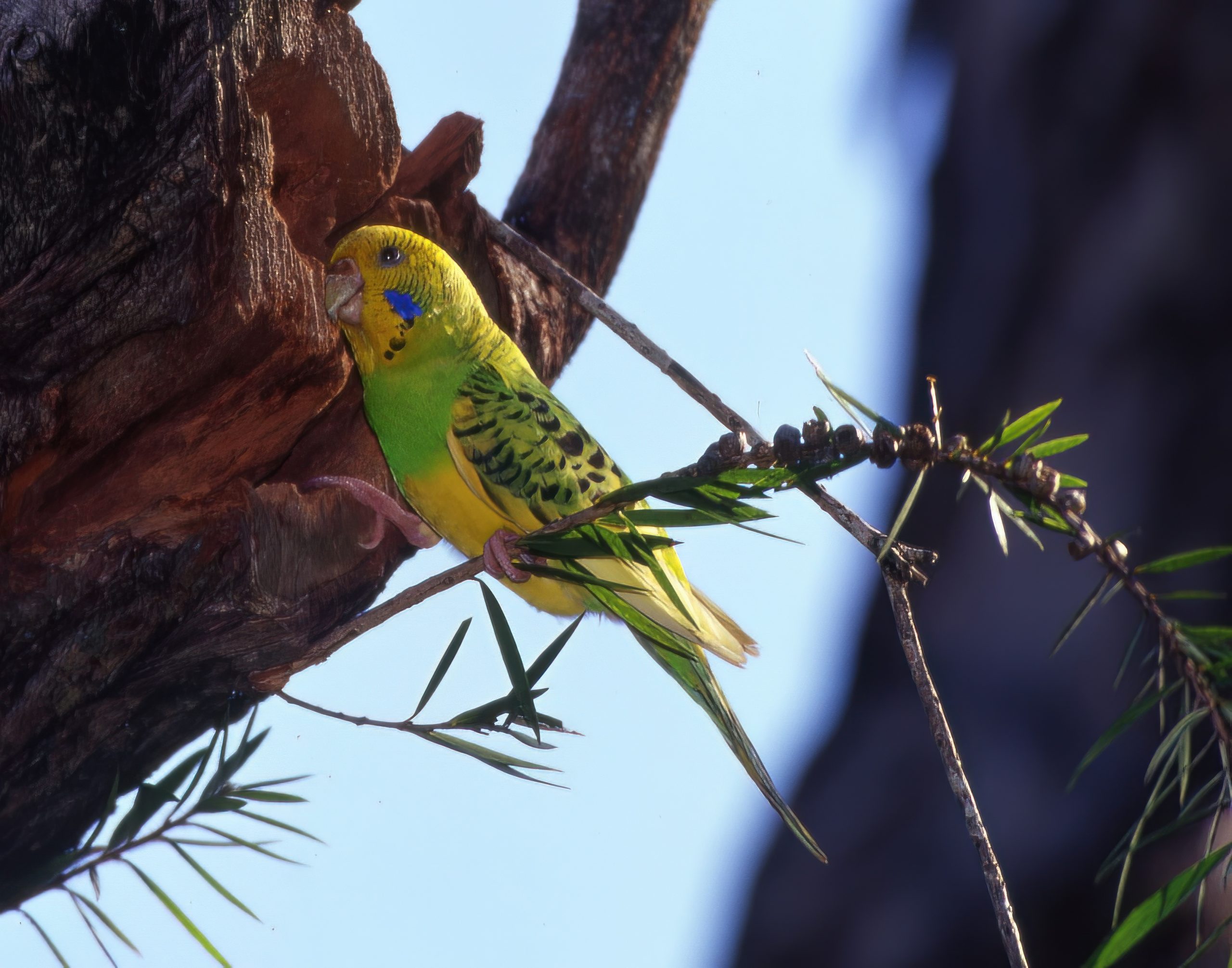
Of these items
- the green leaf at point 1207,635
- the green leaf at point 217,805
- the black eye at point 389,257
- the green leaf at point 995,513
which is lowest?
the green leaf at point 217,805

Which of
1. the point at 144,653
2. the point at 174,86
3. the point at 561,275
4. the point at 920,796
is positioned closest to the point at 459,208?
the point at 561,275

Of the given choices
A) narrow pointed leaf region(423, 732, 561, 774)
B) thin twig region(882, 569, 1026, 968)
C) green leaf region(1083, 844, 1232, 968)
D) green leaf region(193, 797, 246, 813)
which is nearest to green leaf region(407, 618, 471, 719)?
narrow pointed leaf region(423, 732, 561, 774)

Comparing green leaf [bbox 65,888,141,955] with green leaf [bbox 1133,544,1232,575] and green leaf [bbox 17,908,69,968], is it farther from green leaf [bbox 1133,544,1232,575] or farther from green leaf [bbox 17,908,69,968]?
green leaf [bbox 1133,544,1232,575]

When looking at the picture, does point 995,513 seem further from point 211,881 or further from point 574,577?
point 211,881

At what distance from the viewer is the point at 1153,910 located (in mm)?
685

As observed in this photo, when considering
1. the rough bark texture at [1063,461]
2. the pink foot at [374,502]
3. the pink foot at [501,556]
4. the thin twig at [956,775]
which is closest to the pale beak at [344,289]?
the pink foot at [374,502]

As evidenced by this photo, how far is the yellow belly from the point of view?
1264 mm

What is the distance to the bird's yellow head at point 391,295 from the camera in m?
1.23

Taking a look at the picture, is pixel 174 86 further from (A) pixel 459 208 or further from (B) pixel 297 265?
(A) pixel 459 208

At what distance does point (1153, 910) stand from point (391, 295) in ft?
3.47

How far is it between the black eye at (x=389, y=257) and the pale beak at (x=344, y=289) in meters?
0.03

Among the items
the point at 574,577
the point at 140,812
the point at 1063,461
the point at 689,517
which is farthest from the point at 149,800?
the point at 1063,461

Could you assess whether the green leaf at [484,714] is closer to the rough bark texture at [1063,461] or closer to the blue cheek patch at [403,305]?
the blue cheek patch at [403,305]

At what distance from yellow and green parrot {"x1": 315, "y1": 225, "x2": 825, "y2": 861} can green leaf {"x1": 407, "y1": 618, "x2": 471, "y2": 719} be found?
0.28 feet
